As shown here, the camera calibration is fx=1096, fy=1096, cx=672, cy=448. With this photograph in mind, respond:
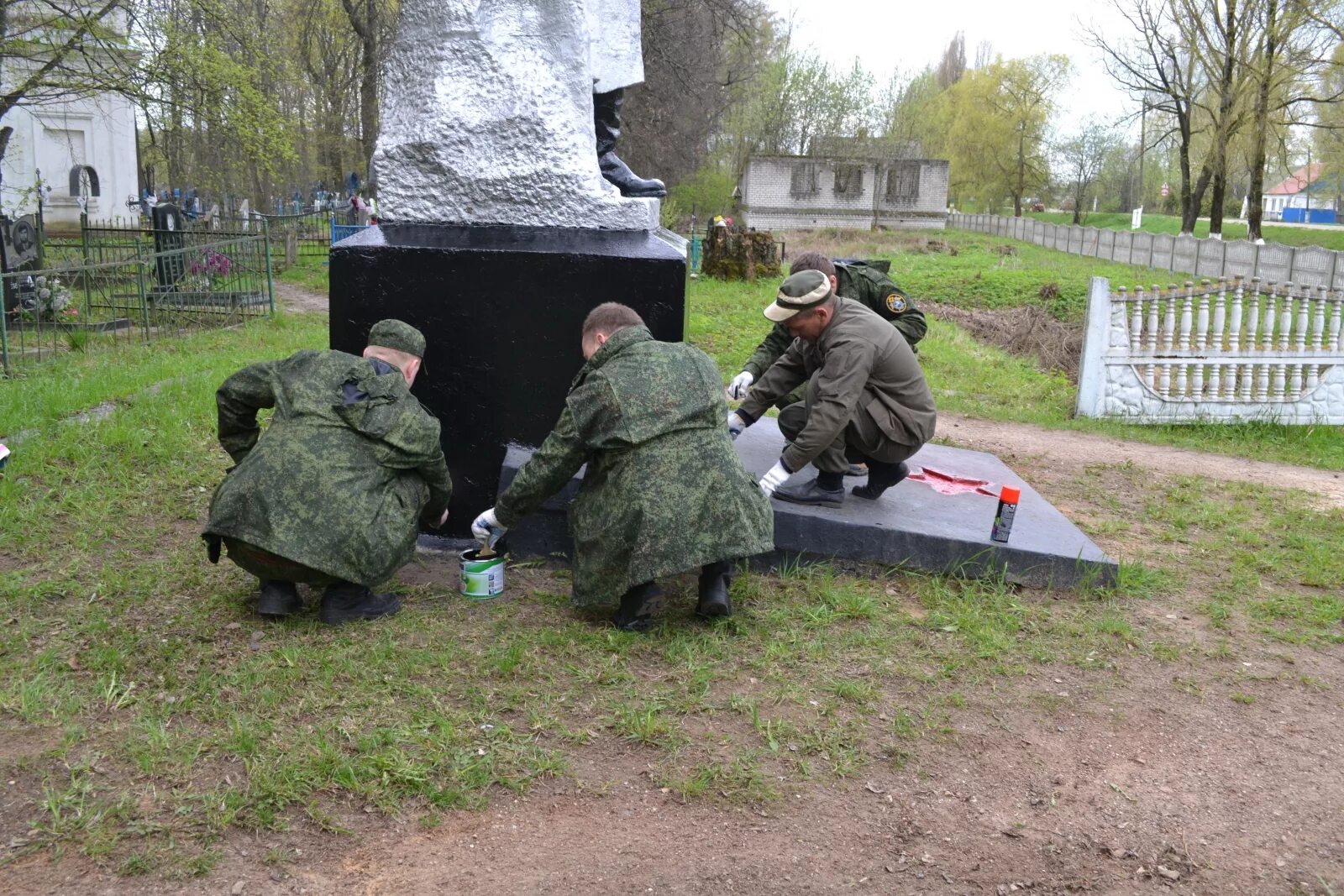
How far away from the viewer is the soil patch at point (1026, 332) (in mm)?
13297

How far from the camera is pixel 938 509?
490 centimetres

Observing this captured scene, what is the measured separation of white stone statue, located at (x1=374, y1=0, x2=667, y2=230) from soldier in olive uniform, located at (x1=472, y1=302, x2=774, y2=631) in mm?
997

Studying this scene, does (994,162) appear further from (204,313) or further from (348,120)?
(204,313)

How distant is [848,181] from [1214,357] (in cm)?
3841

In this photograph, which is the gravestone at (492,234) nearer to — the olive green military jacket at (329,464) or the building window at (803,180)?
the olive green military jacket at (329,464)

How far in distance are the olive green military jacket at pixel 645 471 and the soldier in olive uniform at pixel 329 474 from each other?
0.40 meters

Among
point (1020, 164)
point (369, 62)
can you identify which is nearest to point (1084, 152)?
point (1020, 164)

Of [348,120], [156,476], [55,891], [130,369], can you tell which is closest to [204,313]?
[130,369]

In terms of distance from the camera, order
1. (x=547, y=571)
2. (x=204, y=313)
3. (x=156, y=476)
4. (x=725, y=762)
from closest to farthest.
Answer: (x=725, y=762)
(x=547, y=571)
(x=156, y=476)
(x=204, y=313)

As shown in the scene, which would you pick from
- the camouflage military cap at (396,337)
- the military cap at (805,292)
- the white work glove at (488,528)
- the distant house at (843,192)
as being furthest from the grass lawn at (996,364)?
the distant house at (843,192)

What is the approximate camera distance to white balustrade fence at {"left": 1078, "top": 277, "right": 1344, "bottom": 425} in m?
9.02

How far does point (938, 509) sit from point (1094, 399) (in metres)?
4.97

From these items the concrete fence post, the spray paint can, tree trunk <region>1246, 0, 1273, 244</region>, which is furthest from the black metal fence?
tree trunk <region>1246, 0, 1273, 244</region>

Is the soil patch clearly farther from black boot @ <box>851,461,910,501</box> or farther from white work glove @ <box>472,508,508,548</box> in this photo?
white work glove @ <box>472,508,508,548</box>
